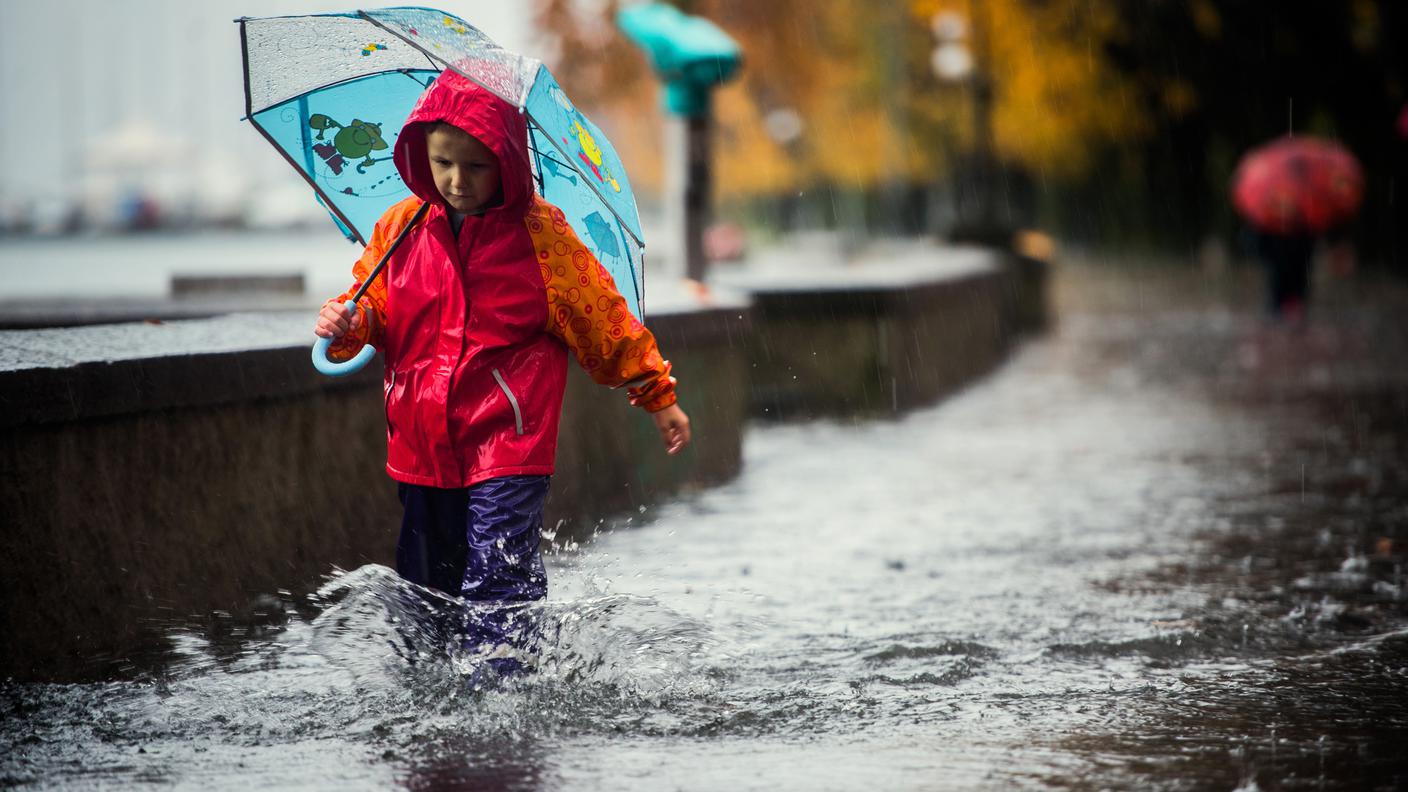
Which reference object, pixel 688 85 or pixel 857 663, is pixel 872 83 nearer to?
pixel 688 85

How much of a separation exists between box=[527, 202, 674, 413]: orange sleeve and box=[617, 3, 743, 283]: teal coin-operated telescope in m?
5.91

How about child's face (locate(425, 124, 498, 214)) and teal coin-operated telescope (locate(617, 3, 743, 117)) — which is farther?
teal coin-operated telescope (locate(617, 3, 743, 117))

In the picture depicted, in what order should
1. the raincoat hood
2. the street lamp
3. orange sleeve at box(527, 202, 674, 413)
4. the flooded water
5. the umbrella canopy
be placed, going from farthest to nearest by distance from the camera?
the street lamp, the umbrella canopy, orange sleeve at box(527, 202, 674, 413), the raincoat hood, the flooded water

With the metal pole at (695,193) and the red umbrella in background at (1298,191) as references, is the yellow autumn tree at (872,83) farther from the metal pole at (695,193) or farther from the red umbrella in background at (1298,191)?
the metal pole at (695,193)

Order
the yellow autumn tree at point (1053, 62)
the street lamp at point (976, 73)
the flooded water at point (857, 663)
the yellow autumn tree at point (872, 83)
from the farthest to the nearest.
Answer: the yellow autumn tree at point (872, 83), the yellow autumn tree at point (1053, 62), the street lamp at point (976, 73), the flooded water at point (857, 663)

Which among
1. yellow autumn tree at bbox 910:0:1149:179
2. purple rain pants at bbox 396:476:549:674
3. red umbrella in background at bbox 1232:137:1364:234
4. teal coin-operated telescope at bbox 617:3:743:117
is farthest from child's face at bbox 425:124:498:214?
yellow autumn tree at bbox 910:0:1149:179

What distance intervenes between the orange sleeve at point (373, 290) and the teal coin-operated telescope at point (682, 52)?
6.52 metres

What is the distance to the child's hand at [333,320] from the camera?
4.41 meters

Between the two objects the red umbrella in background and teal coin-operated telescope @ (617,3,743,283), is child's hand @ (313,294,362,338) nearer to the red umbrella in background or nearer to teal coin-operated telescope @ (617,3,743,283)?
teal coin-operated telescope @ (617,3,743,283)

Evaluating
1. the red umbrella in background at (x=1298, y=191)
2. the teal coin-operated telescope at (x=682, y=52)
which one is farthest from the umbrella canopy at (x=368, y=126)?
the red umbrella in background at (x=1298, y=191)

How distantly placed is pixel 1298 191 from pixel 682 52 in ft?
37.0

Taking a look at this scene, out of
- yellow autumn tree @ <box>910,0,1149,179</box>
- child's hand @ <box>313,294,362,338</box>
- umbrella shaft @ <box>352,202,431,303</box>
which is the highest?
yellow autumn tree @ <box>910,0,1149,179</box>

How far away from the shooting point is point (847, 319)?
12.4 m

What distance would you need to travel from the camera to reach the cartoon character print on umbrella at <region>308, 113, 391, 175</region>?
195 inches
